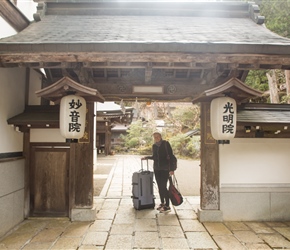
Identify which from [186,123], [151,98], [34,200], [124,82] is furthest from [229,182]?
[186,123]

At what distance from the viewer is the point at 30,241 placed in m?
4.36

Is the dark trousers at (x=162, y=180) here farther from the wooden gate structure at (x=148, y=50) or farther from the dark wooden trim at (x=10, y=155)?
the dark wooden trim at (x=10, y=155)

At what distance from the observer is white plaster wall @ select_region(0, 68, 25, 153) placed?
191 inches

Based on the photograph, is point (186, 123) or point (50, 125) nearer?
point (50, 125)

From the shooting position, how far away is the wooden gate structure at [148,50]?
4277 millimetres

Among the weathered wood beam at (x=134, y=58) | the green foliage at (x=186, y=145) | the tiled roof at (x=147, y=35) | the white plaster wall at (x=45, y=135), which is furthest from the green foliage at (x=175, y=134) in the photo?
the weathered wood beam at (x=134, y=58)

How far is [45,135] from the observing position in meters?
5.76

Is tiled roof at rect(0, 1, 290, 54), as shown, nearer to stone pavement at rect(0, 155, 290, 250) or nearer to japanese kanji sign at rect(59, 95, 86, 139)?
japanese kanji sign at rect(59, 95, 86, 139)

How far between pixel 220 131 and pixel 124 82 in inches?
105

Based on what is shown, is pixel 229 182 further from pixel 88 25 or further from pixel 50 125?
pixel 88 25

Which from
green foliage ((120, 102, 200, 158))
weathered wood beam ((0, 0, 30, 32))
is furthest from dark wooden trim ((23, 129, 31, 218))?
green foliage ((120, 102, 200, 158))

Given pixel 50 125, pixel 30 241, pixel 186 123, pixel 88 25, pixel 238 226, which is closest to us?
pixel 30 241

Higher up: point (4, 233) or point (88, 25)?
point (88, 25)

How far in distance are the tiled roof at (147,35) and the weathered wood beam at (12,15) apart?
0.28 m
